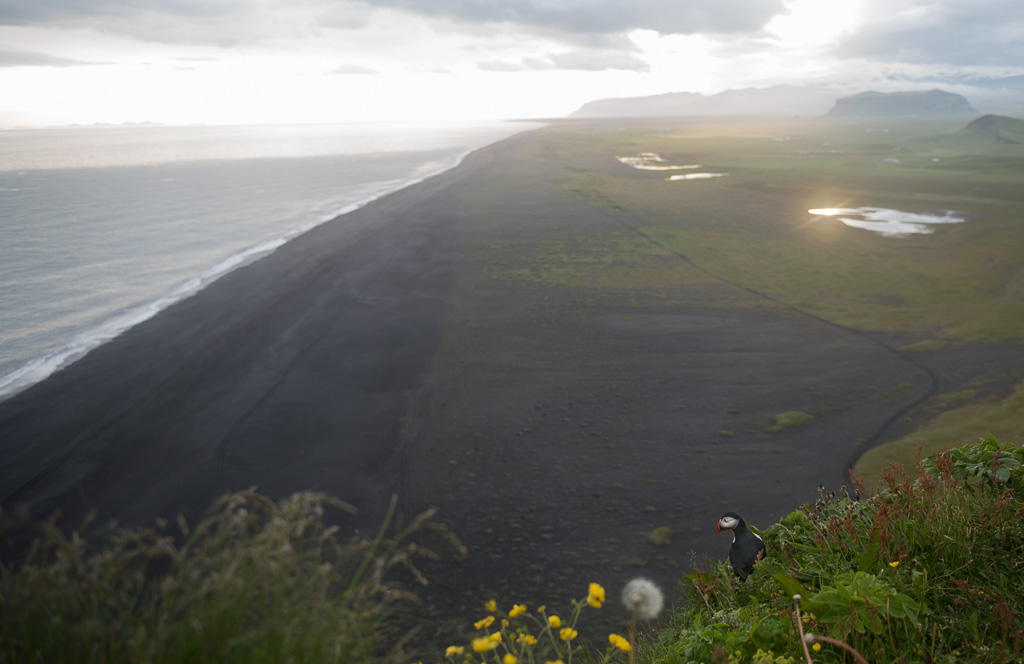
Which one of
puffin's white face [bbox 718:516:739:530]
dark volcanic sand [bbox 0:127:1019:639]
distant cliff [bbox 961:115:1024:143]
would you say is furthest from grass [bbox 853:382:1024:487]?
distant cliff [bbox 961:115:1024:143]

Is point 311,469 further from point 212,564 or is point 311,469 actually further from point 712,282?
point 712,282

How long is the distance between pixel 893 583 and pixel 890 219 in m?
23.6

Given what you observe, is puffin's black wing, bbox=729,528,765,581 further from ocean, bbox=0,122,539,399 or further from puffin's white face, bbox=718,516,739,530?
ocean, bbox=0,122,539,399

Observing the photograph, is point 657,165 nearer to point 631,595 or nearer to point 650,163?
point 650,163

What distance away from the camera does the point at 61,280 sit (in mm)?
17656

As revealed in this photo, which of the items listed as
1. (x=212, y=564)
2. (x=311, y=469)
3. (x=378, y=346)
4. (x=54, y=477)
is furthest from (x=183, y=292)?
(x=212, y=564)

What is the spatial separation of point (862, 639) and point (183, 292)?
53.4 feet

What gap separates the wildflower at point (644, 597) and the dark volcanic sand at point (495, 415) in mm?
126

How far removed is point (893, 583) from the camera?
336 centimetres

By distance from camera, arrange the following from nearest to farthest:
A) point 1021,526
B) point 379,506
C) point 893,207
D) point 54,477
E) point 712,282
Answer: point 1021,526 < point 379,506 < point 54,477 < point 712,282 < point 893,207

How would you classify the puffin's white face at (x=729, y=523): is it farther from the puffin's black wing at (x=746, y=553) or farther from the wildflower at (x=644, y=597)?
the wildflower at (x=644, y=597)

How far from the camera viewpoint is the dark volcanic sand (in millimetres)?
6316

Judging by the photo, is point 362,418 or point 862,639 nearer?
A: point 862,639

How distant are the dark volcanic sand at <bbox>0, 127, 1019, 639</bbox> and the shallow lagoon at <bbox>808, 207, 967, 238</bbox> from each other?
397 inches
